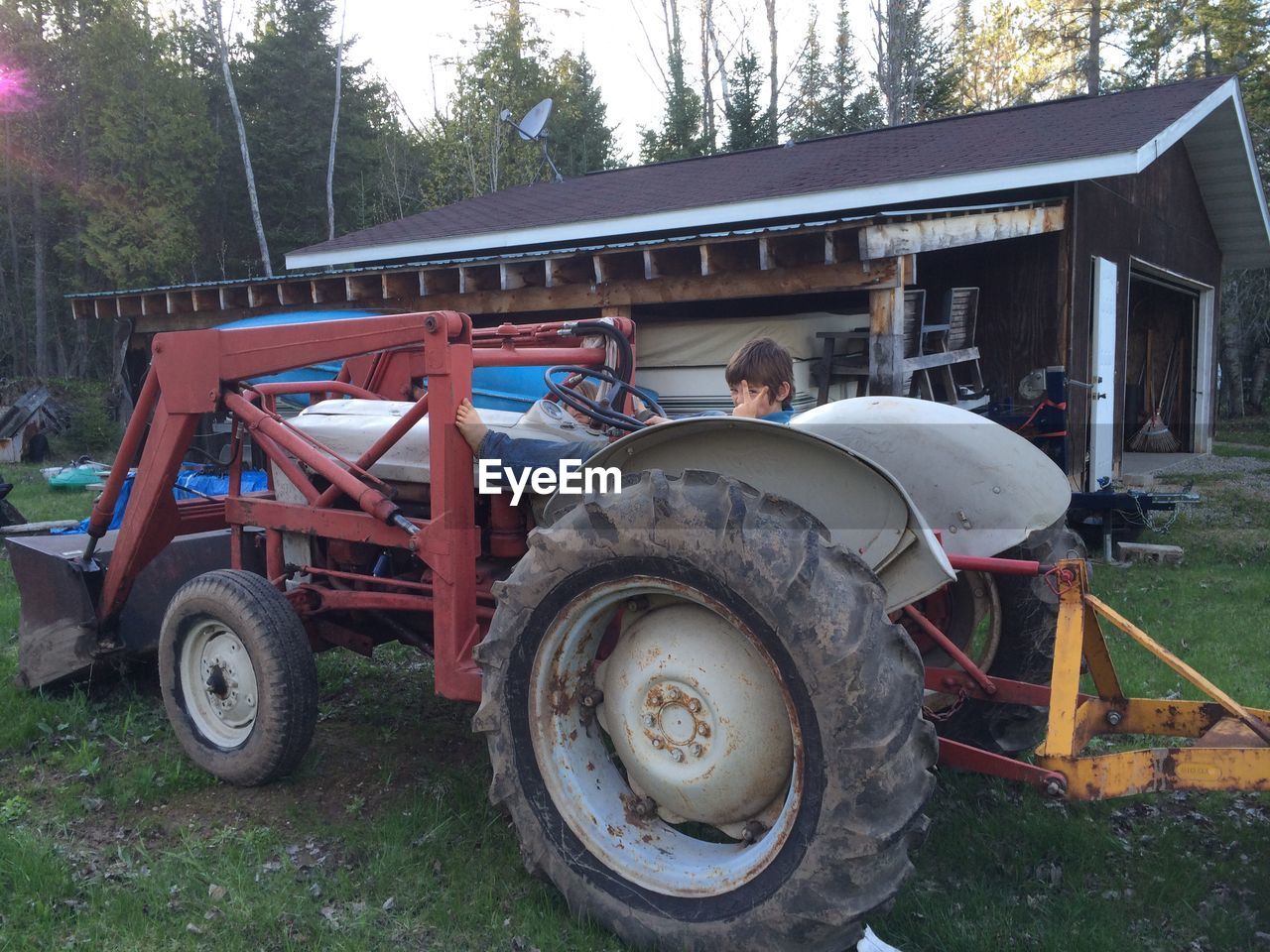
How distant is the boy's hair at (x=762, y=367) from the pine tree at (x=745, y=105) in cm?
2211

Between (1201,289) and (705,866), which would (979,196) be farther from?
(705,866)

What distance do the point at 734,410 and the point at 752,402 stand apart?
14cm

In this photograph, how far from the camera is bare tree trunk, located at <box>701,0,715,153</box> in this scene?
1145 inches

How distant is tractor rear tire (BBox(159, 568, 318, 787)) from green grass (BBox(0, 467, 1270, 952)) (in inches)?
5.5

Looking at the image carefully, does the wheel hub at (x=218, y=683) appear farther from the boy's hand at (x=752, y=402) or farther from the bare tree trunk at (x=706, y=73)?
the bare tree trunk at (x=706, y=73)

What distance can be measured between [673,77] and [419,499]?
2591 centimetres

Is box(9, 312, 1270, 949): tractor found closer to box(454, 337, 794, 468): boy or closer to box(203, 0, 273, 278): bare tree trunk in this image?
box(454, 337, 794, 468): boy

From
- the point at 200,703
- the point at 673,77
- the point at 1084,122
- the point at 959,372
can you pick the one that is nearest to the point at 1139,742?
the point at 200,703

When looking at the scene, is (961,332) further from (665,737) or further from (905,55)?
(905,55)

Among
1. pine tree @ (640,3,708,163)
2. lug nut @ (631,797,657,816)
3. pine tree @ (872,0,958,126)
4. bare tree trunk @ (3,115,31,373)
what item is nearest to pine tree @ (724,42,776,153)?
pine tree @ (640,3,708,163)

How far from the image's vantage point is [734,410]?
287cm

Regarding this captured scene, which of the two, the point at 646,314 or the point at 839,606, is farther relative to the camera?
the point at 646,314

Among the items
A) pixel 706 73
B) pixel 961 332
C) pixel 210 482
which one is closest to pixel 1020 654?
pixel 961 332

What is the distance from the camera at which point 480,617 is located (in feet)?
10.4
